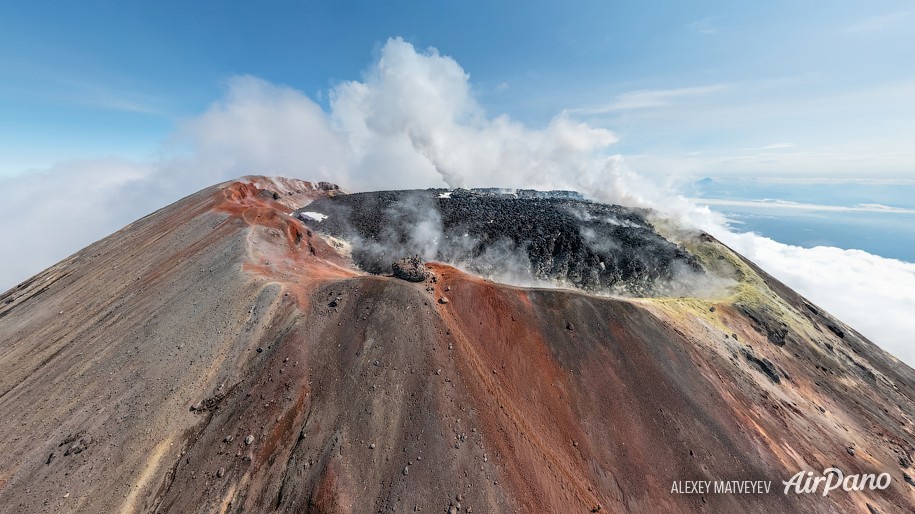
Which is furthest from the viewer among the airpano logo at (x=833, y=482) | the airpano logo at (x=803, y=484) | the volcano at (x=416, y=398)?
the airpano logo at (x=833, y=482)

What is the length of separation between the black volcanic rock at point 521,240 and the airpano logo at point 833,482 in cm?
1684

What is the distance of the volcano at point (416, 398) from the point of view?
16516mm

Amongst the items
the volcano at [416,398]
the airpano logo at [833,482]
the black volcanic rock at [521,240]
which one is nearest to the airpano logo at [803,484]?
the airpano logo at [833,482]

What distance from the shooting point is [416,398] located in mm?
18781

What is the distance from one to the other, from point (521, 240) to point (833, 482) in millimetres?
28316

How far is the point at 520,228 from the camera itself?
42.7m

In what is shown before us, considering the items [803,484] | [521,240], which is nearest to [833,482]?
[803,484]

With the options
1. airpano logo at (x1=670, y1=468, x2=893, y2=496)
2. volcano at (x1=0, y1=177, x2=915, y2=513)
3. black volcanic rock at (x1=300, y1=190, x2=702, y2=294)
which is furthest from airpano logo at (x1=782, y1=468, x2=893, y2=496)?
black volcanic rock at (x1=300, y1=190, x2=702, y2=294)

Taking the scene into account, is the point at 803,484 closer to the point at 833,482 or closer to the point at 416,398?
the point at 833,482

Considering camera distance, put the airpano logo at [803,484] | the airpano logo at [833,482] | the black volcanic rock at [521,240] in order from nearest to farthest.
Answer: the airpano logo at [803,484] < the airpano logo at [833,482] < the black volcanic rock at [521,240]

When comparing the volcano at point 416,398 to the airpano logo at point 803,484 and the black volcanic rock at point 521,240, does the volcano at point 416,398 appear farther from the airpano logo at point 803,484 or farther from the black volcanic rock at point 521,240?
the black volcanic rock at point 521,240

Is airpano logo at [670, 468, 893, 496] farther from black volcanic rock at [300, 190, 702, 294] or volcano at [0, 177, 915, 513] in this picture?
black volcanic rock at [300, 190, 702, 294]

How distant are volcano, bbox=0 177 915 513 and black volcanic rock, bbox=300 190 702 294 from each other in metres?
3.57

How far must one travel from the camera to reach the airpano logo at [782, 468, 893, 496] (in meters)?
18.6
